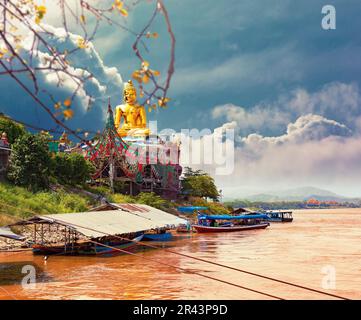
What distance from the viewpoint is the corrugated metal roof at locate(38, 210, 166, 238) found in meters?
16.2

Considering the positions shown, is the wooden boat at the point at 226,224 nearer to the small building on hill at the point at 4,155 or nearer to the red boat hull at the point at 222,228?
the red boat hull at the point at 222,228

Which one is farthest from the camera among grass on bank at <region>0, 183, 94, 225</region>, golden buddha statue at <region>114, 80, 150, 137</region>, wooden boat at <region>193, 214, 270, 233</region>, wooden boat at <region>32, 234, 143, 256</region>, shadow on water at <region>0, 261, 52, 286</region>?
golden buddha statue at <region>114, 80, 150, 137</region>

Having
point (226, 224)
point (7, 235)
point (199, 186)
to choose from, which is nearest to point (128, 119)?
point (199, 186)

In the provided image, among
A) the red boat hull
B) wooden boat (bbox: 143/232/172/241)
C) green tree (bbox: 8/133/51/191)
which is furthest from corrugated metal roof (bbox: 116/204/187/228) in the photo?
green tree (bbox: 8/133/51/191)

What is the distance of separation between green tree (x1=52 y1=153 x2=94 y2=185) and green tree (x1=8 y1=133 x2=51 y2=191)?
346 cm

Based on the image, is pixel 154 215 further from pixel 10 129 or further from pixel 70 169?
pixel 10 129

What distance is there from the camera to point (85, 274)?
568 inches

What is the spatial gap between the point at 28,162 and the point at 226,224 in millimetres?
17105

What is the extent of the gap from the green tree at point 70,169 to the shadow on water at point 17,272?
16.2 metres

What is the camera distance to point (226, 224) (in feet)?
118

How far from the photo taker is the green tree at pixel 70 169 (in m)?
32.7

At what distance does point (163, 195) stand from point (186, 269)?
106 feet

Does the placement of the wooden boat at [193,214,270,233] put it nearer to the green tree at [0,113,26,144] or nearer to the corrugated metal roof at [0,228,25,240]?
the green tree at [0,113,26,144]
